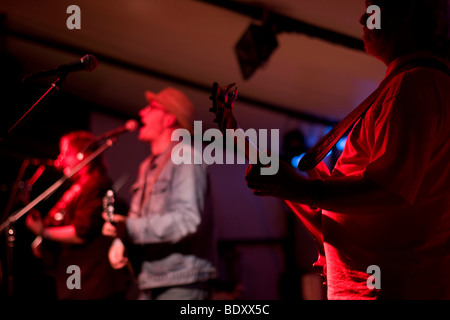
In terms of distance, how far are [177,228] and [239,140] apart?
4.81 feet

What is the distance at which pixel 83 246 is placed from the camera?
11.7ft

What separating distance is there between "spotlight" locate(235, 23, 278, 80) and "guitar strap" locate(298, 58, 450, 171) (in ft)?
8.35

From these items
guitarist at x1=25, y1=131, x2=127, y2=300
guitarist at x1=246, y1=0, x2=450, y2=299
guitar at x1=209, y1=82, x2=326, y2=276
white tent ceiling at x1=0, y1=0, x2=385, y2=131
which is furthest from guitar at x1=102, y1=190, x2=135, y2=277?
white tent ceiling at x1=0, y1=0, x2=385, y2=131

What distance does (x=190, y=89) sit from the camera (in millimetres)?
5574

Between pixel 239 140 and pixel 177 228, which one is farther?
pixel 177 228

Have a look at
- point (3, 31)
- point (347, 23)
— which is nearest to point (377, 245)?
point (347, 23)

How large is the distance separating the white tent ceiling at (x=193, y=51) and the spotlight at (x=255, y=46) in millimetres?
113

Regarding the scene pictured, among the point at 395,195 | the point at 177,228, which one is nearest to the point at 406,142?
the point at 395,195

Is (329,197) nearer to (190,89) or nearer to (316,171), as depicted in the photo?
(316,171)

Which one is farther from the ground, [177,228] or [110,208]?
[110,208]

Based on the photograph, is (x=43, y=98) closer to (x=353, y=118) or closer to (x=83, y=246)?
(x=353, y=118)

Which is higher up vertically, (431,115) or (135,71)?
(135,71)

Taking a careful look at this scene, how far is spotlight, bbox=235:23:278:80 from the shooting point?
3.90 meters

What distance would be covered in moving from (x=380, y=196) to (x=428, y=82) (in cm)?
36
